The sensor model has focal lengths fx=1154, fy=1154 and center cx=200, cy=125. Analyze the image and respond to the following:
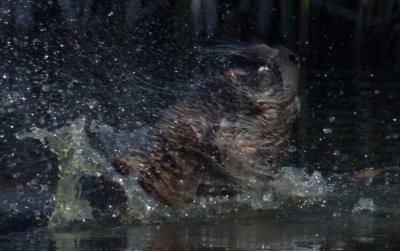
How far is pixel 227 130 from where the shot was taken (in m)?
4.79

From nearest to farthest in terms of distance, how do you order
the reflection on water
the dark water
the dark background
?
the reflection on water
the dark water
the dark background

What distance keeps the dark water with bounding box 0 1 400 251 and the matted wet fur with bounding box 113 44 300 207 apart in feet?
0.34

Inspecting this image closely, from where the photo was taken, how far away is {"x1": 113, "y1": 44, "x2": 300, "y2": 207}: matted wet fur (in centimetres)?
471

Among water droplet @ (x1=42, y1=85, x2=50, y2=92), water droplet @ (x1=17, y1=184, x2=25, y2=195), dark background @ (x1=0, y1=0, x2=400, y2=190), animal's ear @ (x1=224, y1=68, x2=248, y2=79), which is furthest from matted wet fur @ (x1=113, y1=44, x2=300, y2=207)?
water droplet @ (x1=42, y1=85, x2=50, y2=92)

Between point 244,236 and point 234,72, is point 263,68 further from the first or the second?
point 244,236

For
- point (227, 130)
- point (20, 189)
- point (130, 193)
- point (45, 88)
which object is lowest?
point (130, 193)

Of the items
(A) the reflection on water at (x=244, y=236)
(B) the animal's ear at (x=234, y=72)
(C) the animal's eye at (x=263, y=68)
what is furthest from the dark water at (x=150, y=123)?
(C) the animal's eye at (x=263, y=68)

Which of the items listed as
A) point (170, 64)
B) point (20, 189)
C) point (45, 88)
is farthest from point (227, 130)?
point (45, 88)

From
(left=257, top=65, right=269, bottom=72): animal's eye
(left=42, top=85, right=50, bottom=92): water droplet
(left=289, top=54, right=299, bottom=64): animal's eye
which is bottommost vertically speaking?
(left=257, top=65, right=269, bottom=72): animal's eye

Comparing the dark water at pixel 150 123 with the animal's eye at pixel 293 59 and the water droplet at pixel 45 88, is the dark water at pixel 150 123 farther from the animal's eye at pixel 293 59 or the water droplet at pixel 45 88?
the animal's eye at pixel 293 59

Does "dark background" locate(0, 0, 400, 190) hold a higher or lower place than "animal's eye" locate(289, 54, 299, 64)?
higher

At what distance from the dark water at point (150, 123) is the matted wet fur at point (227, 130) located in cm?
10

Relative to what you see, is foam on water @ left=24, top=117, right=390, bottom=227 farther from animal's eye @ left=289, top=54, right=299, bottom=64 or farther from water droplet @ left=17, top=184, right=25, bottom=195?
animal's eye @ left=289, top=54, right=299, bottom=64

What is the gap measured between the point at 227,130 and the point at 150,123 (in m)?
0.37
